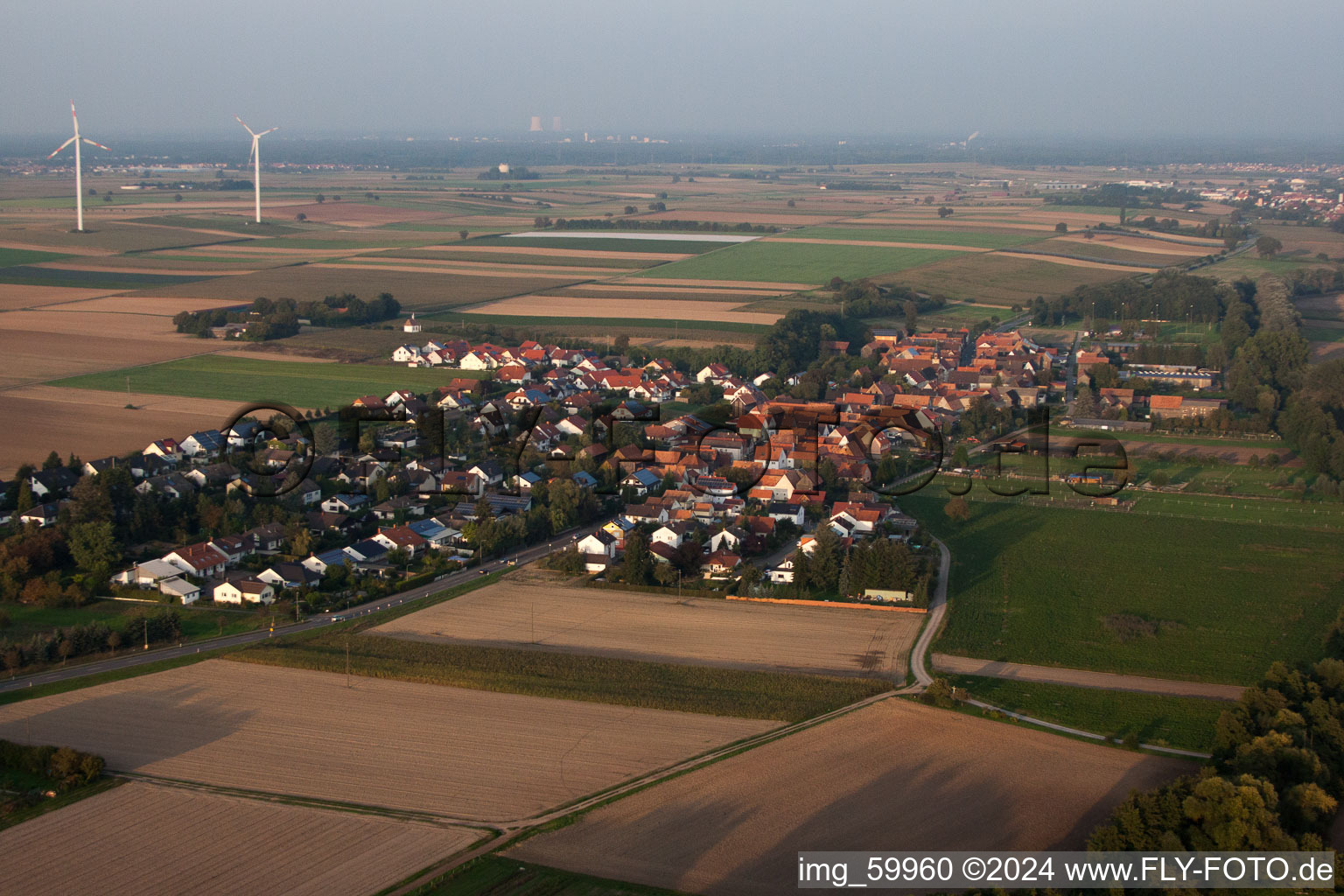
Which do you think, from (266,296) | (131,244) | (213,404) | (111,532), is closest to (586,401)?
(213,404)

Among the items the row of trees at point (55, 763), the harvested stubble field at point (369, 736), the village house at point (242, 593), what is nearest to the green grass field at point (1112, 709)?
the harvested stubble field at point (369, 736)

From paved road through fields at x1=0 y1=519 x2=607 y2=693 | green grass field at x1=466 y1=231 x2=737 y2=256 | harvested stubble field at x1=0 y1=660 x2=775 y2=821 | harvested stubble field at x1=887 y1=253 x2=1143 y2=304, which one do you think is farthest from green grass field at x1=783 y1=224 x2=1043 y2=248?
harvested stubble field at x1=0 y1=660 x2=775 y2=821

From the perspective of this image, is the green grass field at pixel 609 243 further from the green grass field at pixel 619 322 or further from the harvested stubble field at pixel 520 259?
the green grass field at pixel 619 322

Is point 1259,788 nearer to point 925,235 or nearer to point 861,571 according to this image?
point 861,571

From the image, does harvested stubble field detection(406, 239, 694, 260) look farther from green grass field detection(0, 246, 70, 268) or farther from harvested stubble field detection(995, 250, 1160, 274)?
harvested stubble field detection(995, 250, 1160, 274)

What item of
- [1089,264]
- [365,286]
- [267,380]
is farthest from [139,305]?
[1089,264]
